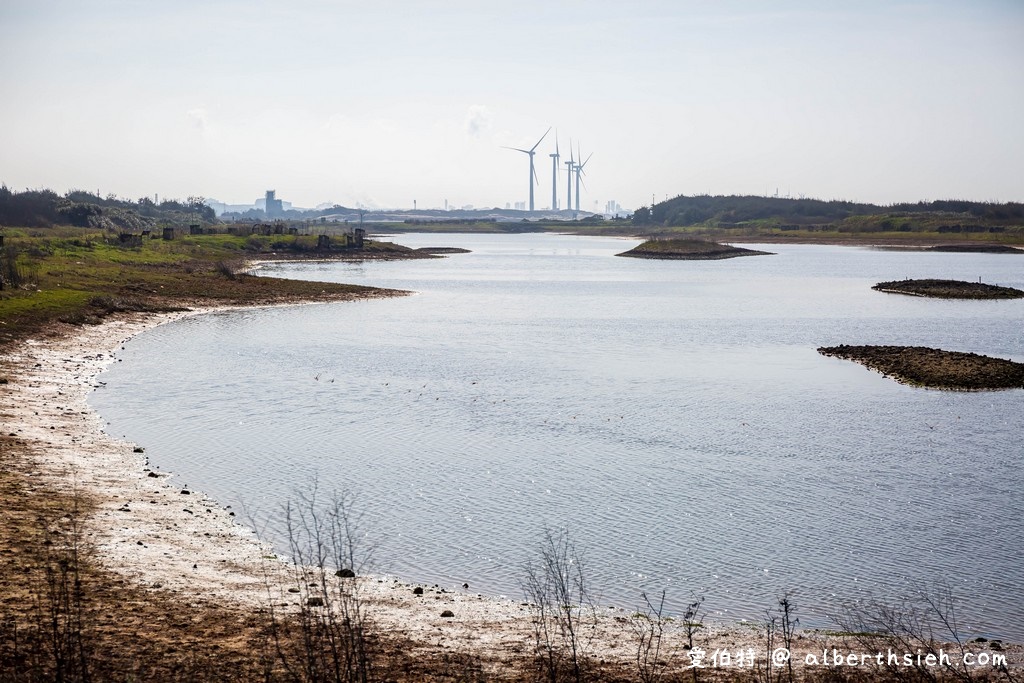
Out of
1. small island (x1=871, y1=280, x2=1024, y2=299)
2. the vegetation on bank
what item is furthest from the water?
small island (x1=871, y1=280, x2=1024, y2=299)

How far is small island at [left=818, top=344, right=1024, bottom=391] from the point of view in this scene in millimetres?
37938

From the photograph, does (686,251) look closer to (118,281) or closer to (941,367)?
(118,281)

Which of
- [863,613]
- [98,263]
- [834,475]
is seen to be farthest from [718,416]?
[98,263]

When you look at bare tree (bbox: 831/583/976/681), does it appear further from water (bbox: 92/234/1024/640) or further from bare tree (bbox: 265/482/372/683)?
bare tree (bbox: 265/482/372/683)

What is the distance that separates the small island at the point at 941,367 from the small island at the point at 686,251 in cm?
11547

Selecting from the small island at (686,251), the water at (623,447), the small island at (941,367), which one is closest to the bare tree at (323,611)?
the water at (623,447)

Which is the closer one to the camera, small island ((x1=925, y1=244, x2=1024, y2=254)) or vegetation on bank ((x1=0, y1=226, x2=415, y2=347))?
vegetation on bank ((x1=0, y1=226, x2=415, y2=347))

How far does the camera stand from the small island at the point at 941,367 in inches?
1494

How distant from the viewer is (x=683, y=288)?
320 ft

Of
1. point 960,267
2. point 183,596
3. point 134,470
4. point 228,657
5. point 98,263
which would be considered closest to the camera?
point 228,657

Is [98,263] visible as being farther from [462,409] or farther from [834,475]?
[834,475]

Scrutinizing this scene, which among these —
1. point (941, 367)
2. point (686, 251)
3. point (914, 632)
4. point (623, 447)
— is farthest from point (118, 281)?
point (686, 251)

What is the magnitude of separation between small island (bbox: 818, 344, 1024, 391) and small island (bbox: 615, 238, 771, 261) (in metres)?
115

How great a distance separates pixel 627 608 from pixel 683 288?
84000 millimetres
